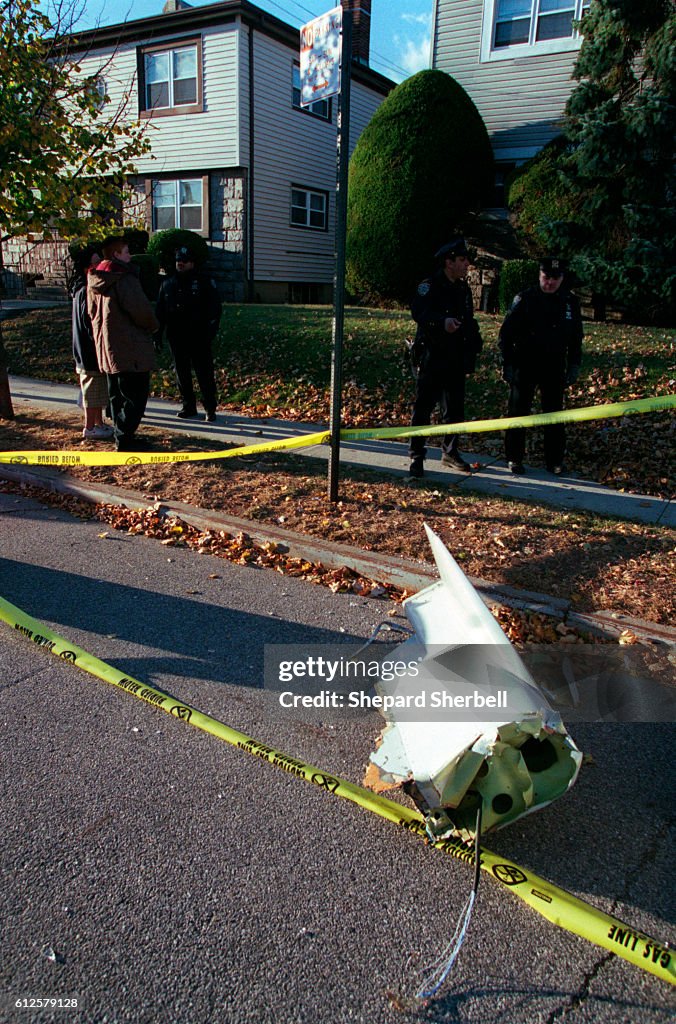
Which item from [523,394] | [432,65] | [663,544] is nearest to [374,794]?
[663,544]

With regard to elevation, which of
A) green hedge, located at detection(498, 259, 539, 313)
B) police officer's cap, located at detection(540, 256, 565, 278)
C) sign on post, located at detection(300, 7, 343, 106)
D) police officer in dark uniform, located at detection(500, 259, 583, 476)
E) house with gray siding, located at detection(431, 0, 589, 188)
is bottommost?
police officer in dark uniform, located at detection(500, 259, 583, 476)

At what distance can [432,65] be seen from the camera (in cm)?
1758

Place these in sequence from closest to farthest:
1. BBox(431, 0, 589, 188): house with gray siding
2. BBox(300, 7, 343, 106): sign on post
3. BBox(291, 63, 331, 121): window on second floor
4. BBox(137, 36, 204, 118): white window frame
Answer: BBox(300, 7, 343, 106): sign on post
BBox(431, 0, 589, 188): house with gray siding
BBox(137, 36, 204, 118): white window frame
BBox(291, 63, 331, 121): window on second floor

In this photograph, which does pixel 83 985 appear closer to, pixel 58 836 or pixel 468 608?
pixel 58 836

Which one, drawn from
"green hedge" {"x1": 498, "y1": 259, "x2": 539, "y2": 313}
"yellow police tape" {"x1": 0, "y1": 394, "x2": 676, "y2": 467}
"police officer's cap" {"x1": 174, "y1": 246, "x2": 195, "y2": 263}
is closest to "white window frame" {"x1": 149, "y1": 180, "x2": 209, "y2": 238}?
"green hedge" {"x1": 498, "y1": 259, "x2": 539, "y2": 313}

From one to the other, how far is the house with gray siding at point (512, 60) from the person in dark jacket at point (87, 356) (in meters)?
12.8

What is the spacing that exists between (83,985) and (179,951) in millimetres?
270

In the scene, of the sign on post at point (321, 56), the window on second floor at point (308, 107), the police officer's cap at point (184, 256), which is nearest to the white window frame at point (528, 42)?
the window on second floor at point (308, 107)

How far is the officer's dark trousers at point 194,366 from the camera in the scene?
846cm

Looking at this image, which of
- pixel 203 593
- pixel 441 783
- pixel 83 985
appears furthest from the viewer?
pixel 203 593

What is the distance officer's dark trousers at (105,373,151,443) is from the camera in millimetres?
7273

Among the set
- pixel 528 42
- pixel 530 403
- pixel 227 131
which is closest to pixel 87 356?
pixel 530 403

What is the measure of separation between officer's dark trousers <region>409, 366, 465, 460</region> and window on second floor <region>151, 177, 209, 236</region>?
1604 cm

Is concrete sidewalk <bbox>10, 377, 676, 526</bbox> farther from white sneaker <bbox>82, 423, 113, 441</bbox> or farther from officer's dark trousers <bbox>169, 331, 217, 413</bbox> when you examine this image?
white sneaker <bbox>82, 423, 113, 441</bbox>
